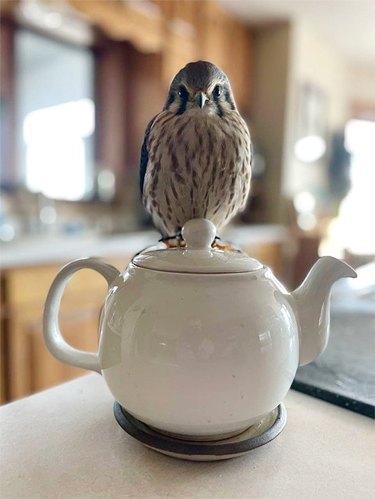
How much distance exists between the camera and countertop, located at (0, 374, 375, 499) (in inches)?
14.5

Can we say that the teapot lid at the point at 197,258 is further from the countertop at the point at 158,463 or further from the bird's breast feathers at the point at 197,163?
the countertop at the point at 158,463

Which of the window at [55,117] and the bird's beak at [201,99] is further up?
the window at [55,117]

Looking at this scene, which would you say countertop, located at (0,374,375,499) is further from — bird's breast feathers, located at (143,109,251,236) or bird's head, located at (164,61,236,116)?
bird's head, located at (164,61,236,116)

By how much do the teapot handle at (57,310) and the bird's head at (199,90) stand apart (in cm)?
19

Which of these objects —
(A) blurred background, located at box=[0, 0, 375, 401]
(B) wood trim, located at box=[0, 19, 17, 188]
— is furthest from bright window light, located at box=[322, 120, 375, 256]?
(B) wood trim, located at box=[0, 19, 17, 188]

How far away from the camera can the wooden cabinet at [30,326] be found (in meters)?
1.42

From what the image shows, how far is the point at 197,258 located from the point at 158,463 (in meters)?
0.19

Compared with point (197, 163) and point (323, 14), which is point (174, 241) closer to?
point (197, 163)

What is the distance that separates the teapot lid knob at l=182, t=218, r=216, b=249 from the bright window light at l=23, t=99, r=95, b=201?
5.81 feet

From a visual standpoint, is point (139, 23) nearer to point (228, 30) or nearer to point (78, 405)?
point (228, 30)

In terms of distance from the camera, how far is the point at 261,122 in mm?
2906

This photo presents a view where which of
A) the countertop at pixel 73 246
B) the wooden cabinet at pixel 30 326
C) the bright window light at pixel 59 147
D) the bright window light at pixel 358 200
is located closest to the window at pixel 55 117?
the bright window light at pixel 59 147

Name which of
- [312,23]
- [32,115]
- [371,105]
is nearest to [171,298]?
[32,115]

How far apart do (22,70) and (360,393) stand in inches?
78.8
